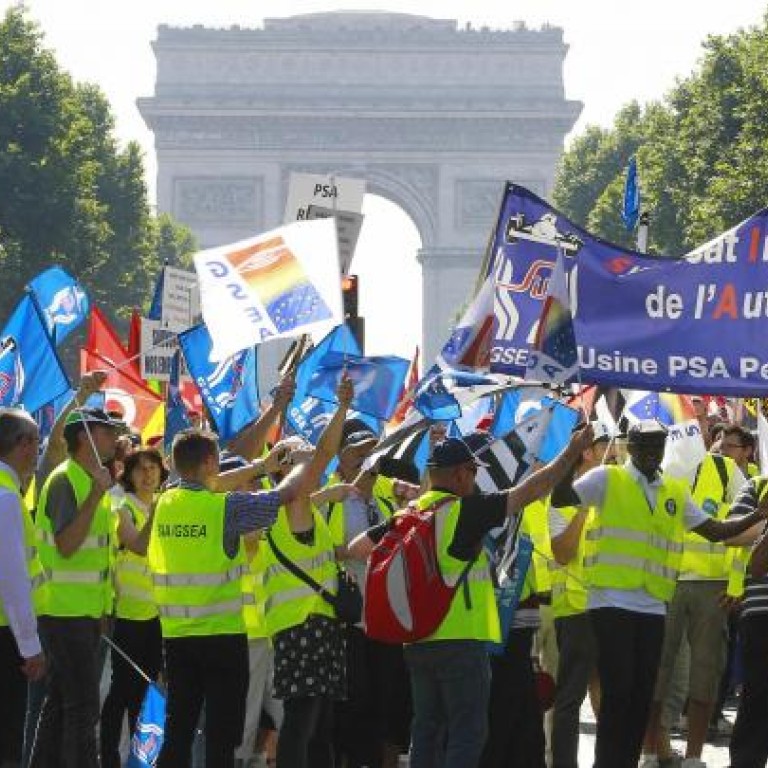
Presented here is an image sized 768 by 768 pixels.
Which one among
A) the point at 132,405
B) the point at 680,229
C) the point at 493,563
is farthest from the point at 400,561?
the point at 680,229

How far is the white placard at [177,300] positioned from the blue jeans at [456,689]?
32.5 ft

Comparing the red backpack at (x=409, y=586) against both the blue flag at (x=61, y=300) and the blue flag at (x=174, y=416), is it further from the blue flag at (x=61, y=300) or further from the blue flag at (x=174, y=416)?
the blue flag at (x=61, y=300)

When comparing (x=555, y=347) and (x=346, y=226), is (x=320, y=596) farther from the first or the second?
(x=346, y=226)

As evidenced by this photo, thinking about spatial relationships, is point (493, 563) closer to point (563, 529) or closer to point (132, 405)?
point (563, 529)

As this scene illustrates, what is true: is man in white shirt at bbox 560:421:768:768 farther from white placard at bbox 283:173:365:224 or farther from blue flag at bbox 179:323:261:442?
white placard at bbox 283:173:365:224

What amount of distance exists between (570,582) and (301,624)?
1913mm

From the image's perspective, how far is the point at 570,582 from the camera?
12.6 metres

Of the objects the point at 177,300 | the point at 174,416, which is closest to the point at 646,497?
the point at 174,416

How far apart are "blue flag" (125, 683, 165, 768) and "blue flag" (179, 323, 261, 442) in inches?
116

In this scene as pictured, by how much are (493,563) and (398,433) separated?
78 cm

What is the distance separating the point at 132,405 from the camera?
60.1 feet

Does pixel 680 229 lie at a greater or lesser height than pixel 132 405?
greater

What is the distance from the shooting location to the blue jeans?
10.2 m

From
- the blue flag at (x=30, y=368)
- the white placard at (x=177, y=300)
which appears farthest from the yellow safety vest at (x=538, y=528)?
the white placard at (x=177, y=300)
